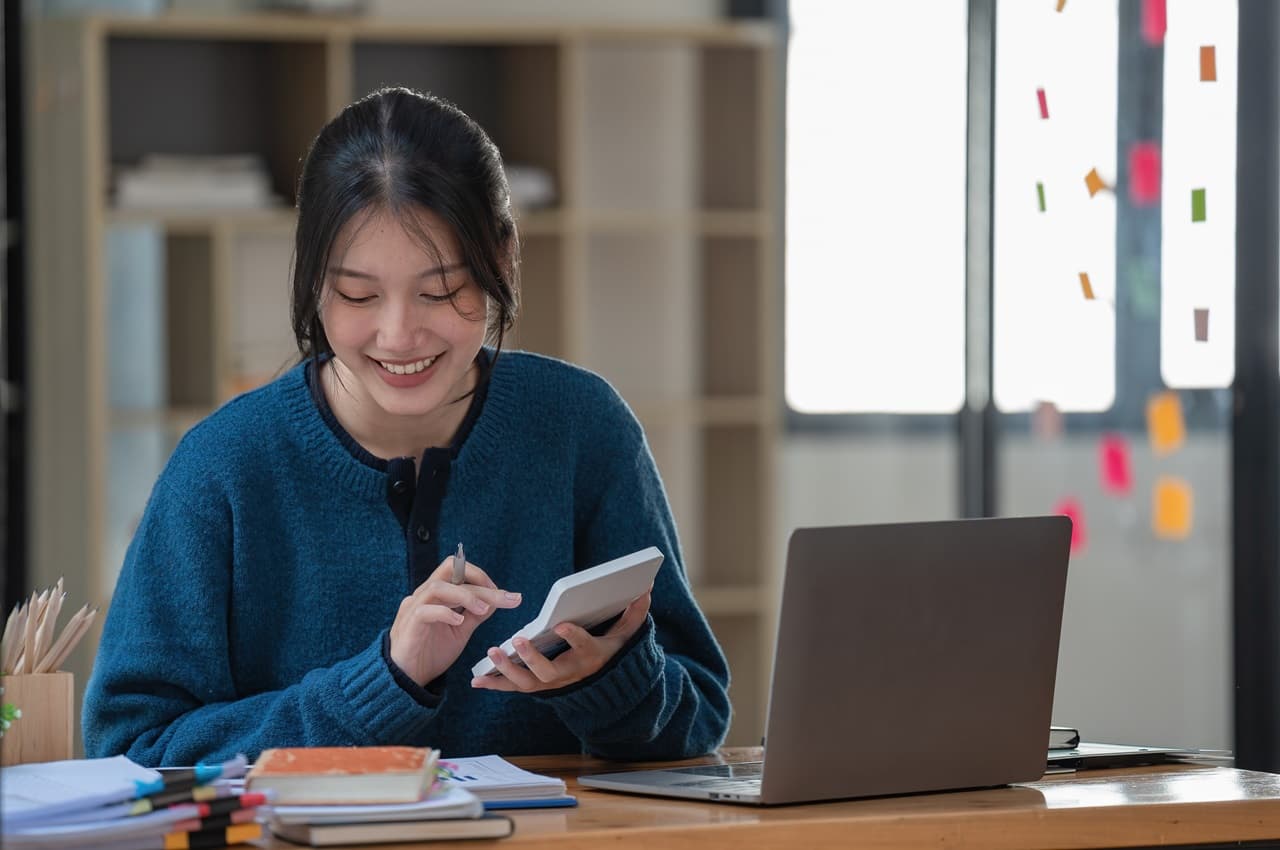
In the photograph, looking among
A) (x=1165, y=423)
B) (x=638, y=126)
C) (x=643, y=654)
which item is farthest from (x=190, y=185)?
(x=643, y=654)

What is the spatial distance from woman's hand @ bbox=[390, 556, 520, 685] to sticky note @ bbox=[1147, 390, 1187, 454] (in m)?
1.91

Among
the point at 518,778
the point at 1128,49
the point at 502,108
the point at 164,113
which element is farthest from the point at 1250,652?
the point at 164,113

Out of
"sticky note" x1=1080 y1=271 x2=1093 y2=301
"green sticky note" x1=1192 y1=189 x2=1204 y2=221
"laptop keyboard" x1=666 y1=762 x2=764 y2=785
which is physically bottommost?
"laptop keyboard" x1=666 y1=762 x2=764 y2=785

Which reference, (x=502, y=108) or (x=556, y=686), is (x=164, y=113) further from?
(x=556, y=686)

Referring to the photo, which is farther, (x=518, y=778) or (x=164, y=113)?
(x=164, y=113)

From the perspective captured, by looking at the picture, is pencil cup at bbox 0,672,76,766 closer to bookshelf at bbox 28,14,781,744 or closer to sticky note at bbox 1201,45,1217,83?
sticky note at bbox 1201,45,1217,83

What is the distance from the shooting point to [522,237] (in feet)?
12.9

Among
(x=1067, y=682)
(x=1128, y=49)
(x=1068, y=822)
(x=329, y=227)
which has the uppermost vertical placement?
(x=1128, y=49)

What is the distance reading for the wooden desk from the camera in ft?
4.61

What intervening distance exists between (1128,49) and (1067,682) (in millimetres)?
1197

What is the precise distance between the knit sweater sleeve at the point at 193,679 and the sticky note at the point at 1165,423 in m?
1.88

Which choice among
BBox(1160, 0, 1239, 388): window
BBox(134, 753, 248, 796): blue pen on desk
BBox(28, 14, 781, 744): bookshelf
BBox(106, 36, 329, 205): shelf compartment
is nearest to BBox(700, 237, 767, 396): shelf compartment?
BBox(28, 14, 781, 744): bookshelf

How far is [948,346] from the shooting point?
13.3ft

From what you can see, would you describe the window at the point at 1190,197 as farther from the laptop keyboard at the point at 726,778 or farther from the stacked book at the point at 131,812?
the stacked book at the point at 131,812
